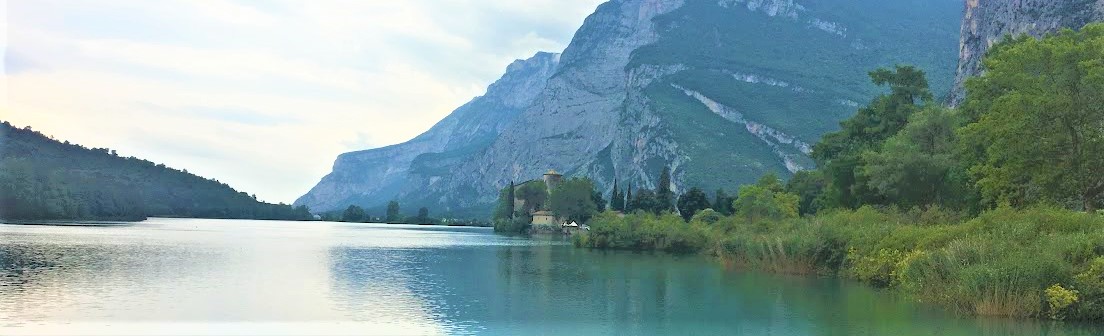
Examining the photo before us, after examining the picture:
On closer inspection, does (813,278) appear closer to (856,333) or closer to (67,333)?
(856,333)

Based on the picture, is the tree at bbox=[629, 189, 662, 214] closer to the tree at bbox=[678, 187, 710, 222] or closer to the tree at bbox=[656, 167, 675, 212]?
the tree at bbox=[656, 167, 675, 212]

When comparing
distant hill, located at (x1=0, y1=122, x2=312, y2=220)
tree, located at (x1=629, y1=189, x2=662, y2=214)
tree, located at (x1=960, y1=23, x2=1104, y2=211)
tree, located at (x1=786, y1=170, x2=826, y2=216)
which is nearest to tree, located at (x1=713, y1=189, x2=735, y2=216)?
tree, located at (x1=629, y1=189, x2=662, y2=214)

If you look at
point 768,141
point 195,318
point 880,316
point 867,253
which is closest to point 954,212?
point 867,253

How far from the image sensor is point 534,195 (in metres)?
159

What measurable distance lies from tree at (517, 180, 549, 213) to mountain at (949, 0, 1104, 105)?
2759 inches

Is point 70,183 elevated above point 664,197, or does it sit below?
above

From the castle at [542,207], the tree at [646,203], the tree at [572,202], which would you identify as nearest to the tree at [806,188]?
the tree at [646,203]

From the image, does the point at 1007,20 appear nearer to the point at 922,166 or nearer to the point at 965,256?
the point at 922,166

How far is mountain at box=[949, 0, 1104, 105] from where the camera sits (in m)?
90.8

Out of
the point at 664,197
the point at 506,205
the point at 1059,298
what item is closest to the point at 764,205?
the point at 1059,298

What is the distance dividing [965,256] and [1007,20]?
310 ft

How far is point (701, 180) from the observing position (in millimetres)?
175250

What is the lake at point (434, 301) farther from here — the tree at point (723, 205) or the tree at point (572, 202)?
the tree at point (572, 202)

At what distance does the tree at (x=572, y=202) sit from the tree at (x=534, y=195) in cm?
1504
